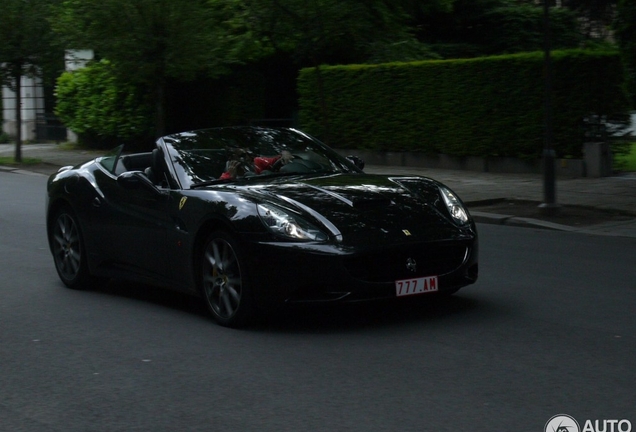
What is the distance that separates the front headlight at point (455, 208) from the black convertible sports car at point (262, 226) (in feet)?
0.04

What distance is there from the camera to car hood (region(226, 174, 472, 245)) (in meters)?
6.99

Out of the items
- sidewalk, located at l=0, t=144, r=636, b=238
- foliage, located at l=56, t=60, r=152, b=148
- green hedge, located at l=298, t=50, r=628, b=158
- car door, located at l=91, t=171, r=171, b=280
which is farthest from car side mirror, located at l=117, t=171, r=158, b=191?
foliage, located at l=56, t=60, r=152, b=148

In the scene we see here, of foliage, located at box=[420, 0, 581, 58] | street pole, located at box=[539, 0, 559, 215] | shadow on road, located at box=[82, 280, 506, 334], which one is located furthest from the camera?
foliage, located at box=[420, 0, 581, 58]

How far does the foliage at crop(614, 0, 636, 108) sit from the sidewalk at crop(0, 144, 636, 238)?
3.01 m

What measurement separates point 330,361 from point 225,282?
1314mm

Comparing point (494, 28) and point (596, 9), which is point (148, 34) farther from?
point (494, 28)

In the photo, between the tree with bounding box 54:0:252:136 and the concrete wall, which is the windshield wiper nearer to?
the tree with bounding box 54:0:252:136

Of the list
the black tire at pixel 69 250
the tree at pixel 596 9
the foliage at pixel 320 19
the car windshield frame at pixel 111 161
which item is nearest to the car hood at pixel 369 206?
the car windshield frame at pixel 111 161

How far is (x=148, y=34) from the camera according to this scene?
75.9ft

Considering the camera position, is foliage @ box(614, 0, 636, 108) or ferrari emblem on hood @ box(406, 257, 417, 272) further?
foliage @ box(614, 0, 636, 108)

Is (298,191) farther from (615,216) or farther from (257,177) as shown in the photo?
(615,216)

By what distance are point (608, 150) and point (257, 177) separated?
40.2ft

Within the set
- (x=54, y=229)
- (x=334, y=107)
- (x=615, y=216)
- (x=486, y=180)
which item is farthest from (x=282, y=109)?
(x=54, y=229)

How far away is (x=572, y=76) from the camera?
1920 centimetres
